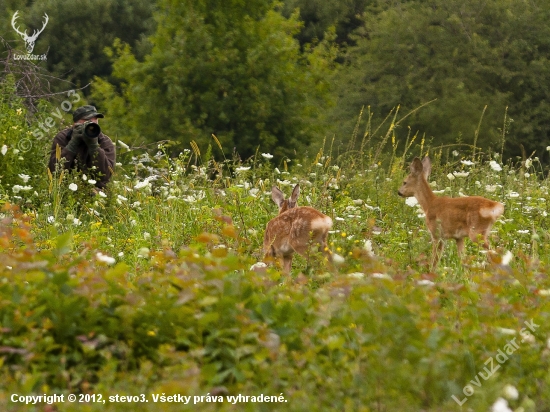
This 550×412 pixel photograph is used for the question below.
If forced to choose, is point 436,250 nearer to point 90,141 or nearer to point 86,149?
point 90,141

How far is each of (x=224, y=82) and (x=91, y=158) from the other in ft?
54.2

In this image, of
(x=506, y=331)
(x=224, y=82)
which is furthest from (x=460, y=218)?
(x=224, y=82)

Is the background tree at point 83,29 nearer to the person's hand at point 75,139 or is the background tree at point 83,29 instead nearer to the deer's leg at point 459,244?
the person's hand at point 75,139

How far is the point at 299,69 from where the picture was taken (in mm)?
31438

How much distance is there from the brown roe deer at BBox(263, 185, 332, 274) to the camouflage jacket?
10.9 feet

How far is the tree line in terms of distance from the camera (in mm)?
27766

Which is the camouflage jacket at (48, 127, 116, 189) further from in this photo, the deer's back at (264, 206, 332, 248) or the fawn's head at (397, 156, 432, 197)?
the deer's back at (264, 206, 332, 248)

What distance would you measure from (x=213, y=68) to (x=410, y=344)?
2378cm

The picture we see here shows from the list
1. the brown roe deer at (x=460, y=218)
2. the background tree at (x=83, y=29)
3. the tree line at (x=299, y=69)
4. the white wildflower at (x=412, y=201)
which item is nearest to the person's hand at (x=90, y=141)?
the white wildflower at (x=412, y=201)

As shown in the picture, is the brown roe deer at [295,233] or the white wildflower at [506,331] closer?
the white wildflower at [506,331]

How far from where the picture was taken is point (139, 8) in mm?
49406

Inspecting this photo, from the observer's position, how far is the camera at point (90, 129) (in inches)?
438

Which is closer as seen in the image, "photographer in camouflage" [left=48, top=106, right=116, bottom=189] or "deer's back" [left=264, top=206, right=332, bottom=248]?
"deer's back" [left=264, top=206, right=332, bottom=248]

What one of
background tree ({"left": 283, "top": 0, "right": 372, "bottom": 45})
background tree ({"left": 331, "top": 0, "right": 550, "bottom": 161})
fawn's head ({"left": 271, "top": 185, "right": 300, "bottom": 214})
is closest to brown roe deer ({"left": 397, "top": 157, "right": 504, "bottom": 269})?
fawn's head ({"left": 271, "top": 185, "right": 300, "bottom": 214})
